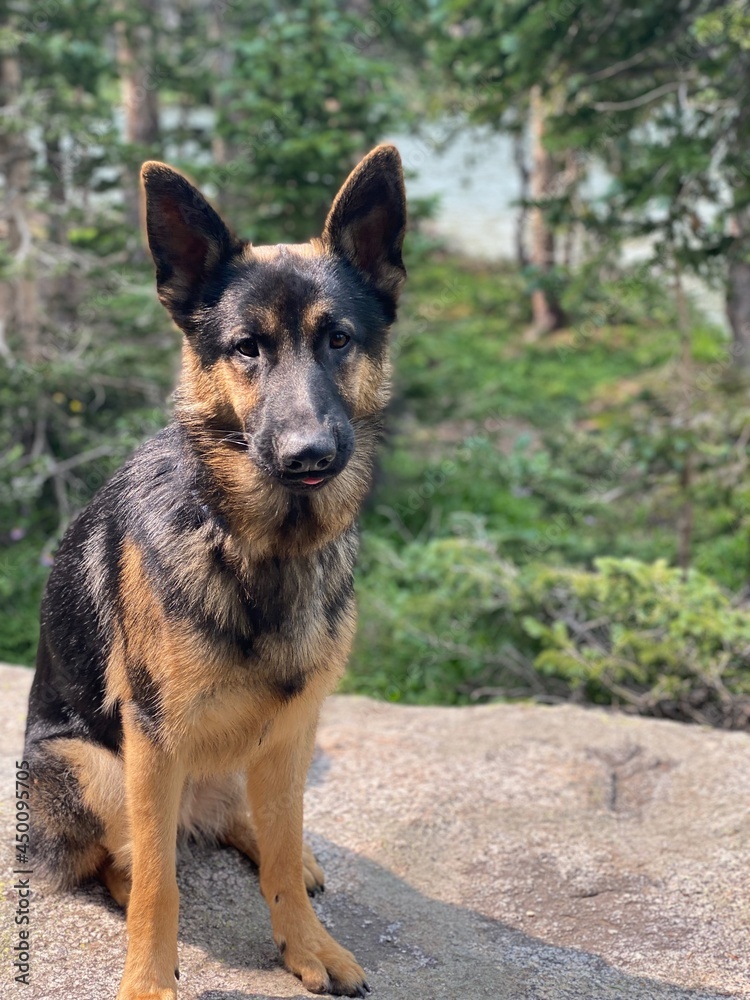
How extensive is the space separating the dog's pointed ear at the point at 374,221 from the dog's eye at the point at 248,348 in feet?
1.65

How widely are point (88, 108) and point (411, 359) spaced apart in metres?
3.68

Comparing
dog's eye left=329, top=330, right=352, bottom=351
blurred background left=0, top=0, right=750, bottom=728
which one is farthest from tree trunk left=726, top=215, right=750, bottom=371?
dog's eye left=329, top=330, right=352, bottom=351

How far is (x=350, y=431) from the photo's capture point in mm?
2873

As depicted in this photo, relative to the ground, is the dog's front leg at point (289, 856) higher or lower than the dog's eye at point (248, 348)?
lower

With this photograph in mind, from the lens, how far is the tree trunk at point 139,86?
9797 millimetres

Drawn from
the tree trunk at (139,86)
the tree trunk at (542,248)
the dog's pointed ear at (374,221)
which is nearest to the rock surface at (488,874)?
the dog's pointed ear at (374,221)

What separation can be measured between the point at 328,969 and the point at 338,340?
2.09 meters

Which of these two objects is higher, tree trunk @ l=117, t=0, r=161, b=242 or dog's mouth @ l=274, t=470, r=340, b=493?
tree trunk @ l=117, t=0, r=161, b=242

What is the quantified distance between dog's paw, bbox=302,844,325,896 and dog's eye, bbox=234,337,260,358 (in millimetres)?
1987

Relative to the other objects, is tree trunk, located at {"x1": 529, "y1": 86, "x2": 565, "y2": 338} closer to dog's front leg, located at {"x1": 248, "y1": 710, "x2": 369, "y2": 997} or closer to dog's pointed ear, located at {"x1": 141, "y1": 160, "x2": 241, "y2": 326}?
dog's pointed ear, located at {"x1": 141, "y1": 160, "x2": 241, "y2": 326}

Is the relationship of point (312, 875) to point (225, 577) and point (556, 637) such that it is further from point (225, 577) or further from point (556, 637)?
Result: point (556, 637)

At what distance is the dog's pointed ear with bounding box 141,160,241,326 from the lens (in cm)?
300

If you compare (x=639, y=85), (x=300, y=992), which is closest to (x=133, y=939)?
(x=300, y=992)

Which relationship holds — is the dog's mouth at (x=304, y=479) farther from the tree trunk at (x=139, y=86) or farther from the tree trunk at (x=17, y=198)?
the tree trunk at (x=139, y=86)
